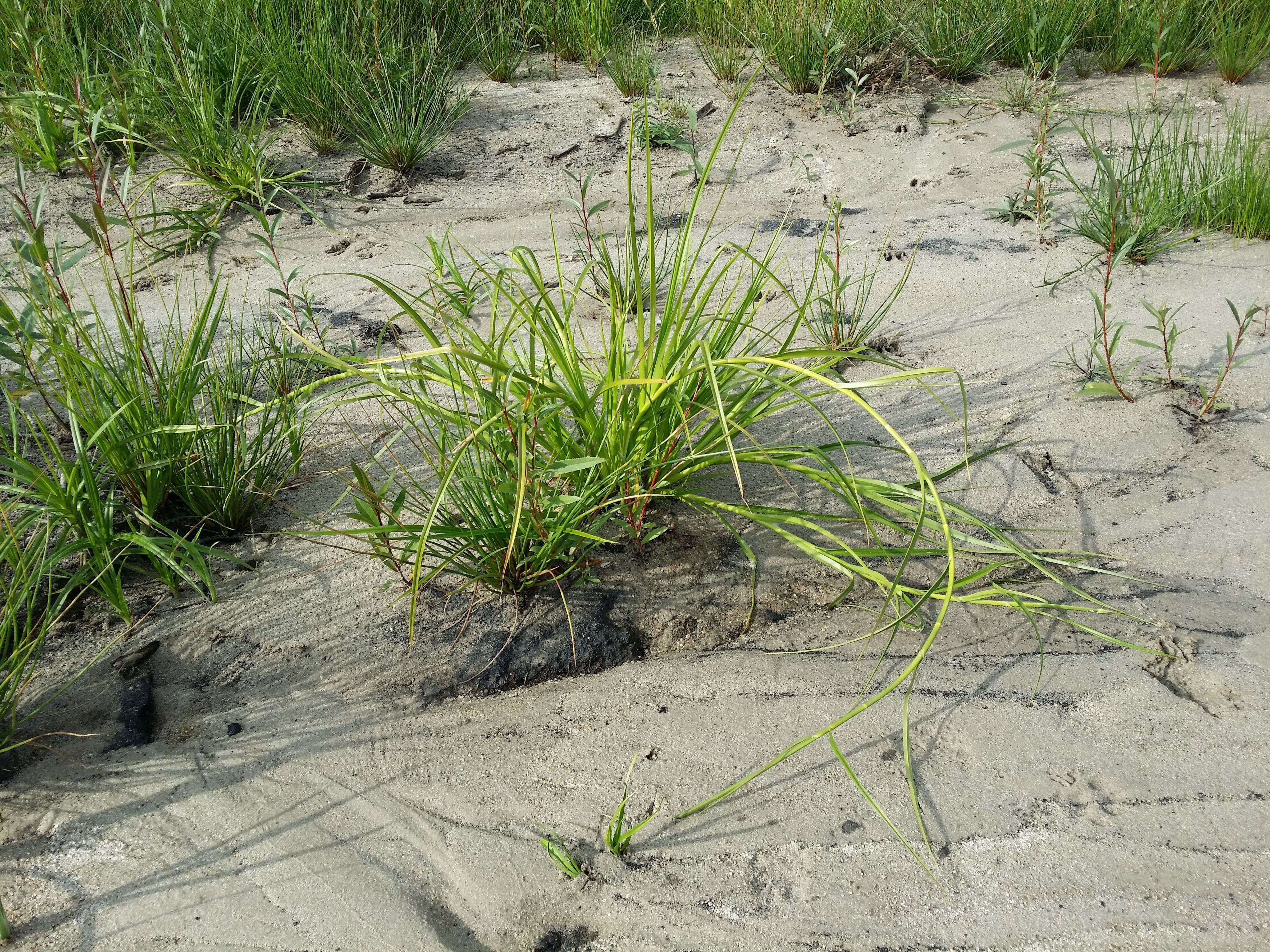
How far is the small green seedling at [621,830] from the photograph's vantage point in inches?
58.3

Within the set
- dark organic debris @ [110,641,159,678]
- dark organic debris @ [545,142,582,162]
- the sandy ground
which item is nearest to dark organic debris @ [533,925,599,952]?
the sandy ground

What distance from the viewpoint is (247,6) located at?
3873 mm

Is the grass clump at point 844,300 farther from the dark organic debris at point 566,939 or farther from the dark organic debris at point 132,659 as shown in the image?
the dark organic debris at point 132,659

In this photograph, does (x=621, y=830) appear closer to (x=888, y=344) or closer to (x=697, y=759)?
(x=697, y=759)

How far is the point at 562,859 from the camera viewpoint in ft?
4.83

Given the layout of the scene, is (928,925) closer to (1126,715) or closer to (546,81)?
(1126,715)

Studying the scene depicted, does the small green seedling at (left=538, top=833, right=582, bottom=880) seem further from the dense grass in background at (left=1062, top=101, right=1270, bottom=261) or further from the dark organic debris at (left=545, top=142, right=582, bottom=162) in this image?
the dark organic debris at (left=545, top=142, right=582, bottom=162)

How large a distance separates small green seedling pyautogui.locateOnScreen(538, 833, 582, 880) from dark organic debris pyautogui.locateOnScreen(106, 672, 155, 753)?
2.55ft

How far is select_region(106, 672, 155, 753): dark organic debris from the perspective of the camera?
67.0 inches

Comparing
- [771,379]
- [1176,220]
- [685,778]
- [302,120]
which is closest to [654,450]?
[771,379]

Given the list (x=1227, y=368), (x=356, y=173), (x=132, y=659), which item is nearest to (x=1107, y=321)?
(x=1227, y=368)

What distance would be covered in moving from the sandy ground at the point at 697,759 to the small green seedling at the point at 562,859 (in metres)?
0.02

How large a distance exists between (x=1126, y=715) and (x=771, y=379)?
87 cm

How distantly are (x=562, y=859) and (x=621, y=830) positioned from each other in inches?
4.1
